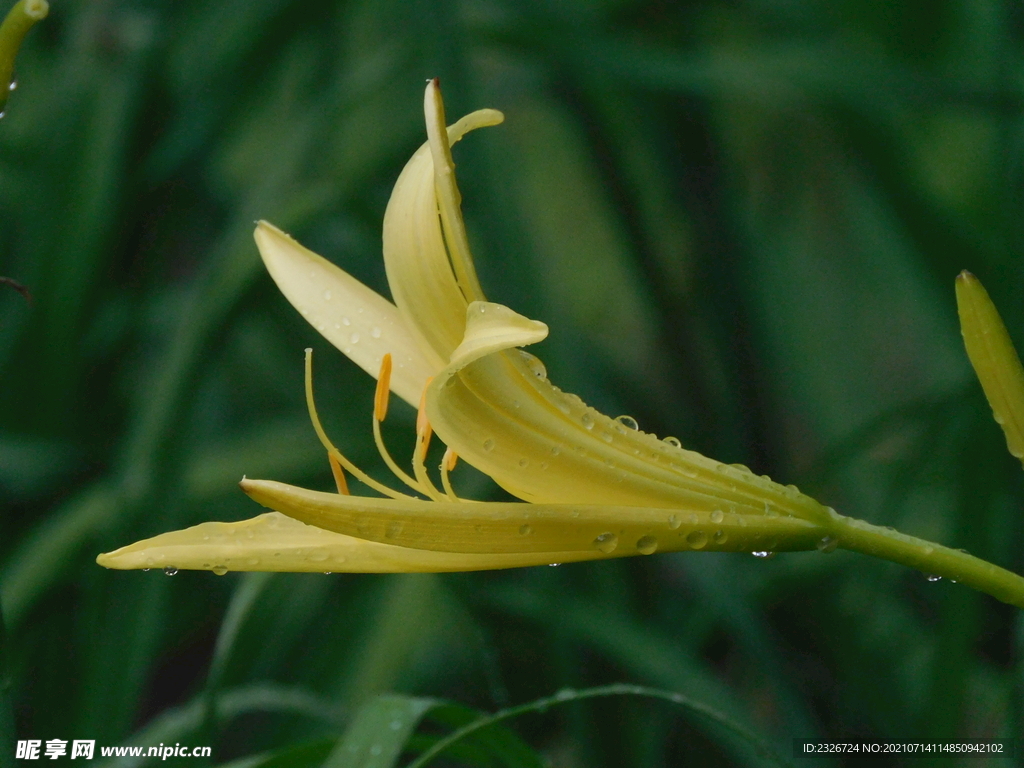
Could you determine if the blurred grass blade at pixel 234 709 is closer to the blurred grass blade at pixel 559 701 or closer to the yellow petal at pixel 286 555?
the blurred grass blade at pixel 559 701

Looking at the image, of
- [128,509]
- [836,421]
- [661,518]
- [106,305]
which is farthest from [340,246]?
[661,518]

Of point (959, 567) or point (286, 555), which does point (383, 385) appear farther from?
point (959, 567)

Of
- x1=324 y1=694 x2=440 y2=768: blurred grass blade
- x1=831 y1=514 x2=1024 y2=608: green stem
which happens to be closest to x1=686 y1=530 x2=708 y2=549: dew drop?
x1=831 y1=514 x2=1024 y2=608: green stem

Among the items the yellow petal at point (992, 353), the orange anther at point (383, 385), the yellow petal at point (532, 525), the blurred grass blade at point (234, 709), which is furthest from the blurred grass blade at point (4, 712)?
the yellow petal at point (992, 353)

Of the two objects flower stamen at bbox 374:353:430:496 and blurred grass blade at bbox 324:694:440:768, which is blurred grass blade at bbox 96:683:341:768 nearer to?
blurred grass blade at bbox 324:694:440:768

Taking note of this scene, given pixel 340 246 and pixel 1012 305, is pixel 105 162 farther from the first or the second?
pixel 1012 305
